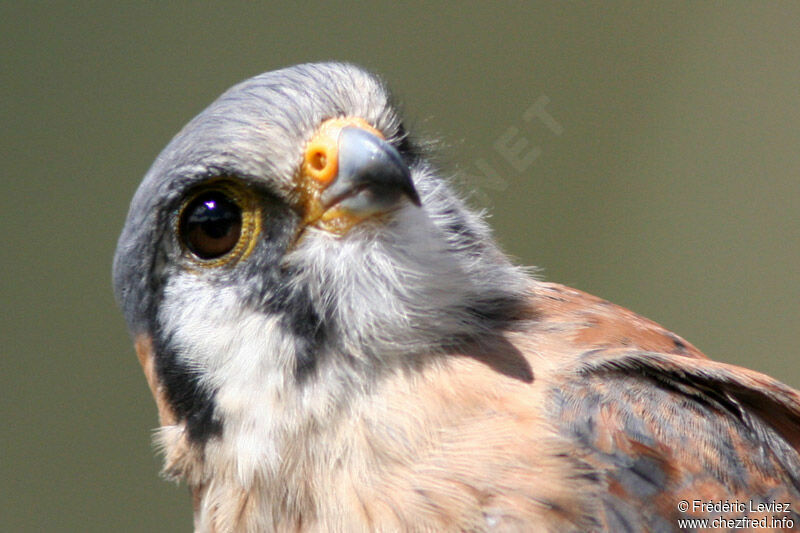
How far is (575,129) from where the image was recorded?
9.83 feet

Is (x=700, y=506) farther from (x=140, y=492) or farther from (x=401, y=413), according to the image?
(x=140, y=492)

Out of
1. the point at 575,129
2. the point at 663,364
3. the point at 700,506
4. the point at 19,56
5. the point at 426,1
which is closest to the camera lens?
the point at 700,506

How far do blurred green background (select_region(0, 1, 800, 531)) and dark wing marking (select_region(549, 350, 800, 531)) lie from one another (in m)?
1.59

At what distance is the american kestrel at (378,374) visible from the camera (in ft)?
3.30

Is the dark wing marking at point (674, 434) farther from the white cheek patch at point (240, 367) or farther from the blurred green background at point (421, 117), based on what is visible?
the blurred green background at point (421, 117)

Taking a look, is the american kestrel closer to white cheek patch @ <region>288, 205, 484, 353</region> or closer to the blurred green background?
white cheek patch @ <region>288, 205, 484, 353</region>

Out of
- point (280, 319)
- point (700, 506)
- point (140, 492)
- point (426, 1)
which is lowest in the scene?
point (140, 492)

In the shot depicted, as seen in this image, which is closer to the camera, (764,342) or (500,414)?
(500,414)

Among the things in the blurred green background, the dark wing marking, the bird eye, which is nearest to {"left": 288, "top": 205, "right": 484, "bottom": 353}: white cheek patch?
the bird eye

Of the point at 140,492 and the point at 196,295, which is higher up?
the point at 196,295

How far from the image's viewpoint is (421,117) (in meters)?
2.45

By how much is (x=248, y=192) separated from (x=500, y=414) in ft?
1.65

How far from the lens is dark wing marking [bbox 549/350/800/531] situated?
99 centimetres

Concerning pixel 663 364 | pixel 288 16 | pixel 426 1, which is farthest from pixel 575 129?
pixel 663 364
